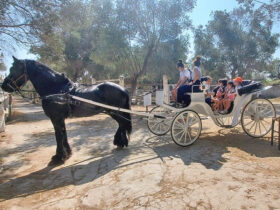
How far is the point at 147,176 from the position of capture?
11.4 ft

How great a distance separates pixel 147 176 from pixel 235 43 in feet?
64.3

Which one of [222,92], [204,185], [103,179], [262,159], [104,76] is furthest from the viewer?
[104,76]

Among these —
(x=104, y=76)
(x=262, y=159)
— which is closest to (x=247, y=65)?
(x=104, y=76)

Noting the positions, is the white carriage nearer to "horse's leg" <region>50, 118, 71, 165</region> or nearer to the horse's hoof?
"horse's leg" <region>50, 118, 71, 165</region>

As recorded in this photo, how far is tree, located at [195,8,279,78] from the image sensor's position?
19.0 meters

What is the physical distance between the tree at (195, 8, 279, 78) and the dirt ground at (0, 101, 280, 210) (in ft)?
54.2

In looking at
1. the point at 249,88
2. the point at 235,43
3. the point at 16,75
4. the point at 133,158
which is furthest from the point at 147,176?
the point at 235,43

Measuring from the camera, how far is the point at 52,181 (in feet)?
11.6

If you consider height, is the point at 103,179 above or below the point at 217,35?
below

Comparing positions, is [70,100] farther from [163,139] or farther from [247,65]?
[247,65]

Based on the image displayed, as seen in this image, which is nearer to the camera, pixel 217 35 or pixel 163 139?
pixel 163 139

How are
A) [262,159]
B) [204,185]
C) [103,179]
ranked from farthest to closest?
[262,159]
[103,179]
[204,185]

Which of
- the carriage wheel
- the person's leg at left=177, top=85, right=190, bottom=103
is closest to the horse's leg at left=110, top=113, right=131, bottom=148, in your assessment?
the carriage wheel

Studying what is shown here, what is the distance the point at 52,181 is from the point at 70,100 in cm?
167
